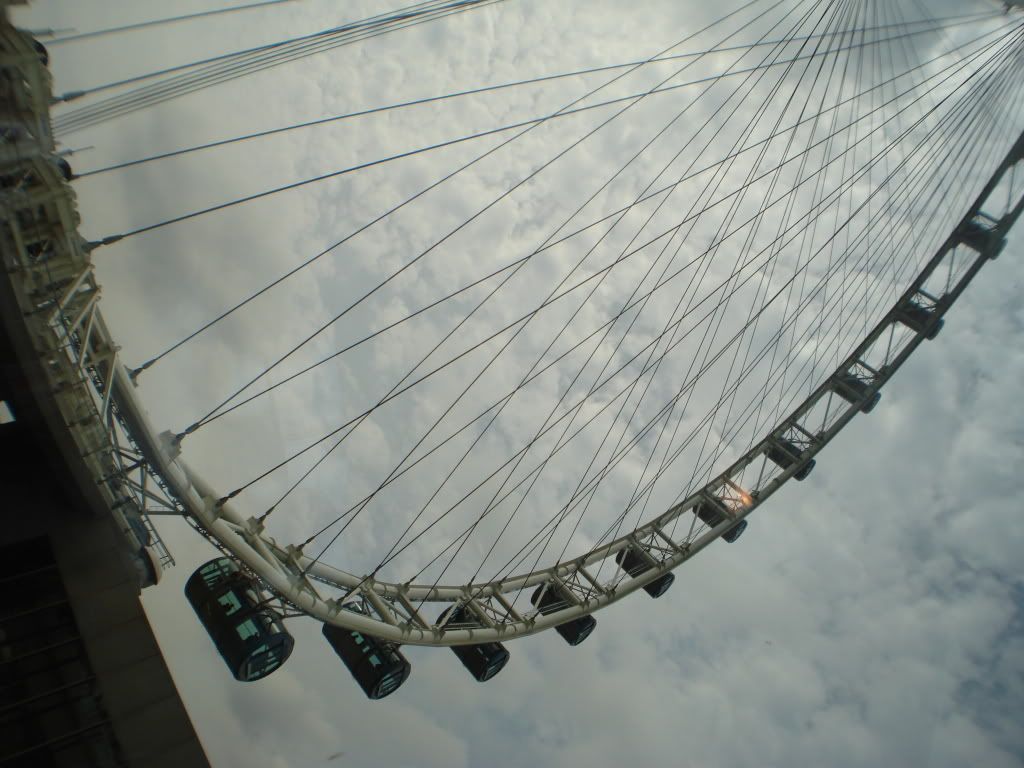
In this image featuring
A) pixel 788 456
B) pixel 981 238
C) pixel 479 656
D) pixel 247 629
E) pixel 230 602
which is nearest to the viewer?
pixel 247 629

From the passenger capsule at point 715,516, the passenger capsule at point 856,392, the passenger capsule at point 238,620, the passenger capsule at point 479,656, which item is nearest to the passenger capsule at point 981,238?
the passenger capsule at point 856,392

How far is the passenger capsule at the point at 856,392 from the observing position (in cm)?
2564

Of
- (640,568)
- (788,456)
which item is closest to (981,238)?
(788,456)

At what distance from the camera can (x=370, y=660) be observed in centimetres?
1371

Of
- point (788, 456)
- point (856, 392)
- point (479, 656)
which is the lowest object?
point (788, 456)

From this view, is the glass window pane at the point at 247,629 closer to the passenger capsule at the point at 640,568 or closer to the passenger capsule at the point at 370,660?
the passenger capsule at the point at 370,660

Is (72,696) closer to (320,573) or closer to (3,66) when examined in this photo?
(320,573)

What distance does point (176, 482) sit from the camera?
10.2 meters

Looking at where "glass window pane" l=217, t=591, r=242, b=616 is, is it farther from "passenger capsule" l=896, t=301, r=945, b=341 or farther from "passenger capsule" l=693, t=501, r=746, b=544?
"passenger capsule" l=896, t=301, r=945, b=341

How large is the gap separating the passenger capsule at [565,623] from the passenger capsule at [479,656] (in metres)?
2.78

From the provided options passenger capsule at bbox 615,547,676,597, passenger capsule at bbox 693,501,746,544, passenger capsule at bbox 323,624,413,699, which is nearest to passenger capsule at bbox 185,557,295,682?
passenger capsule at bbox 323,624,413,699

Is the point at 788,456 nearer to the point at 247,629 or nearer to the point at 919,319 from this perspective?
the point at 919,319

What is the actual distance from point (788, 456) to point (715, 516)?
4.49 metres

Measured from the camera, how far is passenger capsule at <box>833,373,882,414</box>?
84.1ft
